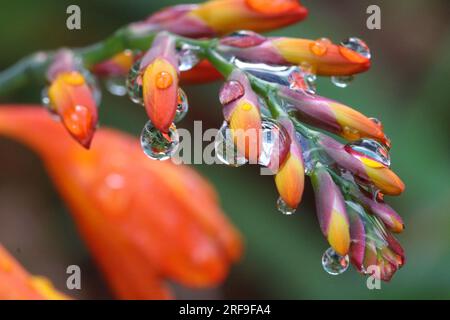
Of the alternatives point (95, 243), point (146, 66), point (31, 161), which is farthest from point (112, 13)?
point (146, 66)

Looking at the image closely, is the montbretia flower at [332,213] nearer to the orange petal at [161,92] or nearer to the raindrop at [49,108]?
the orange petal at [161,92]

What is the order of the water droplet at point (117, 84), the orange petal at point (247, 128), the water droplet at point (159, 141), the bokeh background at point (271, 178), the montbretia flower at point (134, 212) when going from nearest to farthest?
the orange petal at point (247, 128)
the water droplet at point (159, 141)
the water droplet at point (117, 84)
the montbretia flower at point (134, 212)
the bokeh background at point (271, 178)

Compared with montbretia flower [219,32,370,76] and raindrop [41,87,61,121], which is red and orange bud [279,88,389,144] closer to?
montbretia flower [219,32,370,76]

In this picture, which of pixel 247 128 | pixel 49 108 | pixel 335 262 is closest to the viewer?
pixel 247 128

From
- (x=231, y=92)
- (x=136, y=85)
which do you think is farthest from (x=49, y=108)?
(x=231, y=92)

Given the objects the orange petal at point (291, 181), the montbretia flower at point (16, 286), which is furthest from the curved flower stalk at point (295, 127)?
the montbretia flower at point (16, 286)

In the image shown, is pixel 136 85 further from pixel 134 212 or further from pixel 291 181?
pixel 134 212

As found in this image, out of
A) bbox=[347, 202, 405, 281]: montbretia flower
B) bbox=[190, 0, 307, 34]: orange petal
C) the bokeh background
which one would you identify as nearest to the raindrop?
bbox=[190, 0, 307, 34]: orange petal

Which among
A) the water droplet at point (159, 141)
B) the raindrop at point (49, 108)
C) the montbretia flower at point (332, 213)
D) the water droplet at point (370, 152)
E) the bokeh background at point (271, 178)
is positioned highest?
the water droplet at point (370, 152)
